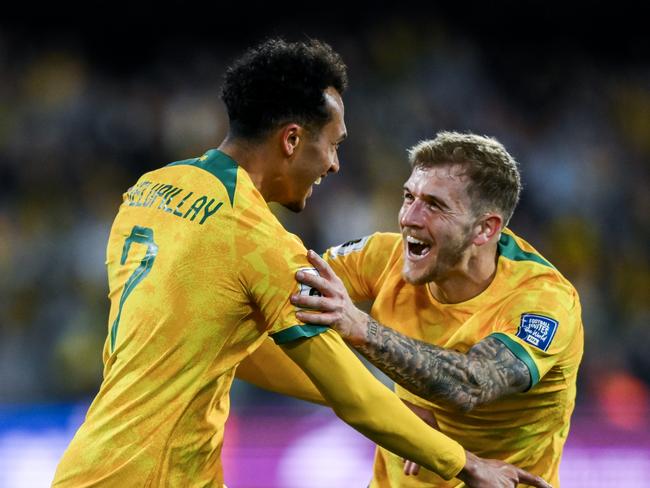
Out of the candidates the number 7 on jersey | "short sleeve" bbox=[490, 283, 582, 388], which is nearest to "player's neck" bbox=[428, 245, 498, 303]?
"short sleeve" bbox=[490, 283, 582, 388]

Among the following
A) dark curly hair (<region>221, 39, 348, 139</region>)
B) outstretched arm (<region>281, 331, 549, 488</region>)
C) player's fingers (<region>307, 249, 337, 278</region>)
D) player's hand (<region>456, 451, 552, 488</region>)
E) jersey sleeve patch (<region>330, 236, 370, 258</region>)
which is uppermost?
dark curly hair (<region>221, 39, 348, 139</region>)

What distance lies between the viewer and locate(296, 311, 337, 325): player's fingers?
290cm

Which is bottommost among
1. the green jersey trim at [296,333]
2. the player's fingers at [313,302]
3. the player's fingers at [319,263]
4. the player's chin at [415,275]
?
the green jersey trim at [296,333]

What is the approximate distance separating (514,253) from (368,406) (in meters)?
1.13

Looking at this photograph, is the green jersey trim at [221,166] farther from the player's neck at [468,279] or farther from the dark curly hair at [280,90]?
the player's neck at [468,279]

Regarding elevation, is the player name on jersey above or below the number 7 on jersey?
above

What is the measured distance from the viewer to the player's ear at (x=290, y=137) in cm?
313

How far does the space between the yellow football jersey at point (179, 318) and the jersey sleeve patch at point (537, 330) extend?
903 millimetres

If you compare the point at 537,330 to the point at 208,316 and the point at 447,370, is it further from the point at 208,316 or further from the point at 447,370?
the point at 208,316

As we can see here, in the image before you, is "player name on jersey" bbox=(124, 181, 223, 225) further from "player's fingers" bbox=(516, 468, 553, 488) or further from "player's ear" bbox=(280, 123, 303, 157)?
"player's fingers" bbox=(516, 468, 553, 488)

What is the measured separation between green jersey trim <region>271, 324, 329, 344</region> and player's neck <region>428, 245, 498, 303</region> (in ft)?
3.15

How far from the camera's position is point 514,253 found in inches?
151

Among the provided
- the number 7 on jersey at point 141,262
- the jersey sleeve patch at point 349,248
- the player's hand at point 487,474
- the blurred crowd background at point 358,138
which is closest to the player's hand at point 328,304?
the number 7 on jersey at point 141,262

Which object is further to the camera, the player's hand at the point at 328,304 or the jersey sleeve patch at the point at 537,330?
the jersey sleeve patch at the point at 537,330
